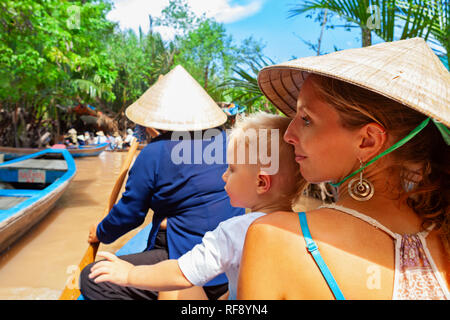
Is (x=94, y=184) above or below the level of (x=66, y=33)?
below

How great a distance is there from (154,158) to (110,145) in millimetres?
17350

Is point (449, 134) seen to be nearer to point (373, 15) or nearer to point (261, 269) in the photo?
point (261, 269)

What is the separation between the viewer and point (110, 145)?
17703 mm

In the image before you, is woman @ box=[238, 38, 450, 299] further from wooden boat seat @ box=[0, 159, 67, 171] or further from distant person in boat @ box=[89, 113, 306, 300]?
wooden boat seat @ box=[0, 159, 67, 171]

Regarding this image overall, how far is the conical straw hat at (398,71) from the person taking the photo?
605 millimetres

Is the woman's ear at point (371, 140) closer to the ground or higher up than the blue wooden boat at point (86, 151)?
higher up

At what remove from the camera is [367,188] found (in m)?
0.67

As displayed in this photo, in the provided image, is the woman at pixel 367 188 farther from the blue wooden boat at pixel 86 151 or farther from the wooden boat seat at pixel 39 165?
the blue wooden boat at pixel 86 151

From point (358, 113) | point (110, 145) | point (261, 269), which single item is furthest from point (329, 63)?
point (110, 145)

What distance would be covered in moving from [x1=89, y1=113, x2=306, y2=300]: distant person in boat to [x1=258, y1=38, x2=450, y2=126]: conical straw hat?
1.11 ft

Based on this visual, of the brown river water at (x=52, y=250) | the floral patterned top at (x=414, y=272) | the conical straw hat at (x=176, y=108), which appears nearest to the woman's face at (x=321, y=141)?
the floral patterned top at (x=414, y=272)

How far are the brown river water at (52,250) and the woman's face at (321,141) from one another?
1.56m

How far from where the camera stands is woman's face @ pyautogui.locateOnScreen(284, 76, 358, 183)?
0.68 meters

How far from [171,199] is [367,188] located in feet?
3.53
